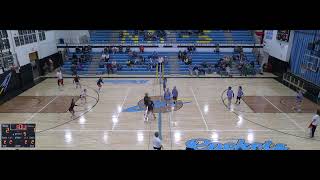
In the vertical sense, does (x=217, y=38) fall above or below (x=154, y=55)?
above

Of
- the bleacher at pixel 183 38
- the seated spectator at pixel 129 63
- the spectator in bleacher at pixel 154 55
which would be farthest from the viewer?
the bleacher at pixel 183 38

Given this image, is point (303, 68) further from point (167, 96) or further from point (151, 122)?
point (151, 122)

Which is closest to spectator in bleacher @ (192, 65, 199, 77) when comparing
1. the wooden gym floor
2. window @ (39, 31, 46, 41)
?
the wooden gym floor

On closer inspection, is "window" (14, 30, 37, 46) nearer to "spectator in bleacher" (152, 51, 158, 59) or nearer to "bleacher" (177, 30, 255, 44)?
"spectator in bleacher" (152, 51, 158, 59)

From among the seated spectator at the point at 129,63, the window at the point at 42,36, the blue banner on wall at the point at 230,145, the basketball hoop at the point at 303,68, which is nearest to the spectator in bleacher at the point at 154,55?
the seated spectator at the point at 129,63

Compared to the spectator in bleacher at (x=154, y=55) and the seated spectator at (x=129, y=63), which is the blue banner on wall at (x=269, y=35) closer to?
the spectator in bleacher at (x=154, y=55)
